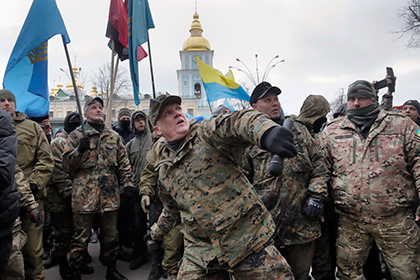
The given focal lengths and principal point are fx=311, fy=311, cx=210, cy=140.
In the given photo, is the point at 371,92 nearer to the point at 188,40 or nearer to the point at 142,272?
the point at 142,272

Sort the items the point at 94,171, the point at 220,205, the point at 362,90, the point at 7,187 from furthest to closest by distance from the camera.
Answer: the point at 94,171 → the point at 362,90 → the point at 7,187 → the point at 220,205

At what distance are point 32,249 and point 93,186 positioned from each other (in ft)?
3.24

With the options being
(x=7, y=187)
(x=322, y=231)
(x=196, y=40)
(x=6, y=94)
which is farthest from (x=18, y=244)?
(x=196, y=40)

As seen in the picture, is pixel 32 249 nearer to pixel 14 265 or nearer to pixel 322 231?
pixel 14 265

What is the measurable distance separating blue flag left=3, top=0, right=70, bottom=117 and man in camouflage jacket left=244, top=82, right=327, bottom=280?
3.03 metres

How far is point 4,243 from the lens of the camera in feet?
8.95

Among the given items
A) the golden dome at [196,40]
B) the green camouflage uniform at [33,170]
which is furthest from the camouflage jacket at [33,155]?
the golden dome at [196,40]

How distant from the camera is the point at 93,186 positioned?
4160 millimetres

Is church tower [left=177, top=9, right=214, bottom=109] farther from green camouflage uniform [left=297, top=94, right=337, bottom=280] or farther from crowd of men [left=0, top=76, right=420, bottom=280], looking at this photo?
green camouflage uniform [left=297, top=94, right=337, bottom=280]

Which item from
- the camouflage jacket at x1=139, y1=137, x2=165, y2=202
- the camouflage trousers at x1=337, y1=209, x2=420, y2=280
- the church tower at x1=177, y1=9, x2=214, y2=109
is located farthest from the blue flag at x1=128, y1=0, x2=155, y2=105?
the church tower at x1=177, y1=9, x2=214, y2=109

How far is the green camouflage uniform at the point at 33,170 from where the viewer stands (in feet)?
11.9

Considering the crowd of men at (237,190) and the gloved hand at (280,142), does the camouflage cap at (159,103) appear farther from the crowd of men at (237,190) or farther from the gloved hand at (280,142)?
the gloved hand at (280,142)

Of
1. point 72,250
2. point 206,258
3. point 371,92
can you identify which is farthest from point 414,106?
point 72,250

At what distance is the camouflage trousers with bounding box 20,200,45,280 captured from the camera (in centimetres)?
359
